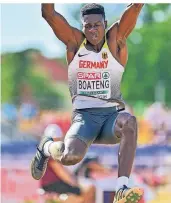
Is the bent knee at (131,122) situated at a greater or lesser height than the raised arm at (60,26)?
lesser

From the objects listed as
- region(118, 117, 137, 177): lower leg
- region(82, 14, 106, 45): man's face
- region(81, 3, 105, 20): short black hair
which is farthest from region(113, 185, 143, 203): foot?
region(81, 3, 105, 20): short black hair

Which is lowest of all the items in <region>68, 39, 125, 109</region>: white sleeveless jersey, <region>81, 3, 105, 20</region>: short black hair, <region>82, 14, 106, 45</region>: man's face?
<region>68, 39, 125, 109</region>: white sleeveless jersey

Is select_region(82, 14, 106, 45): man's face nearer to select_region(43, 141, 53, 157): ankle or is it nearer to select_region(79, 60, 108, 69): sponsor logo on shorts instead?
select_region(79, 60, 108, 69): sponsor logo on shorts

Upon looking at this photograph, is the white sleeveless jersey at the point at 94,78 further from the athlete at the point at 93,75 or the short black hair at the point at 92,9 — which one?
the short black hair at the point at 92,9

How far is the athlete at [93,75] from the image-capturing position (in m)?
8.28

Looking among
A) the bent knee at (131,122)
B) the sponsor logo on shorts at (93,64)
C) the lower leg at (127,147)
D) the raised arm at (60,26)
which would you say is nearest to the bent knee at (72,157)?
the lower leg at (127,147)

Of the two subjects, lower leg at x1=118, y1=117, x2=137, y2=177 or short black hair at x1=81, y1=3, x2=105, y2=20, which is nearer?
lower leg at x1=118, y1=117, x2=137, y2=177

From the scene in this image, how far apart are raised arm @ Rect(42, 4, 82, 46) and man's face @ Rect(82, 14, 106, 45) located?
0.46 ft

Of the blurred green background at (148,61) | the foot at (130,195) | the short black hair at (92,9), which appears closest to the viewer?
the foot at (130,195)

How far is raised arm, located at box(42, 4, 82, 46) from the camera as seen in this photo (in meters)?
8.34

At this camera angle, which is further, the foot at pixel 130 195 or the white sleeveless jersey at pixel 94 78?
the white sleeveless jersey at pixel 94 78

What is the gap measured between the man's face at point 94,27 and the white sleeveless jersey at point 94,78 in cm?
15

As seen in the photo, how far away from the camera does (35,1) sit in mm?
8766

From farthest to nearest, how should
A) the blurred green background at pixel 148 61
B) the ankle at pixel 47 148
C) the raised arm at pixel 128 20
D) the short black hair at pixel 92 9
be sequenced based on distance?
the blurred green background at pixel 148 61 → the ankle at pixel 47 148 → the raised arm at pixel 128 20 → the short black hair at pixel 92 9
